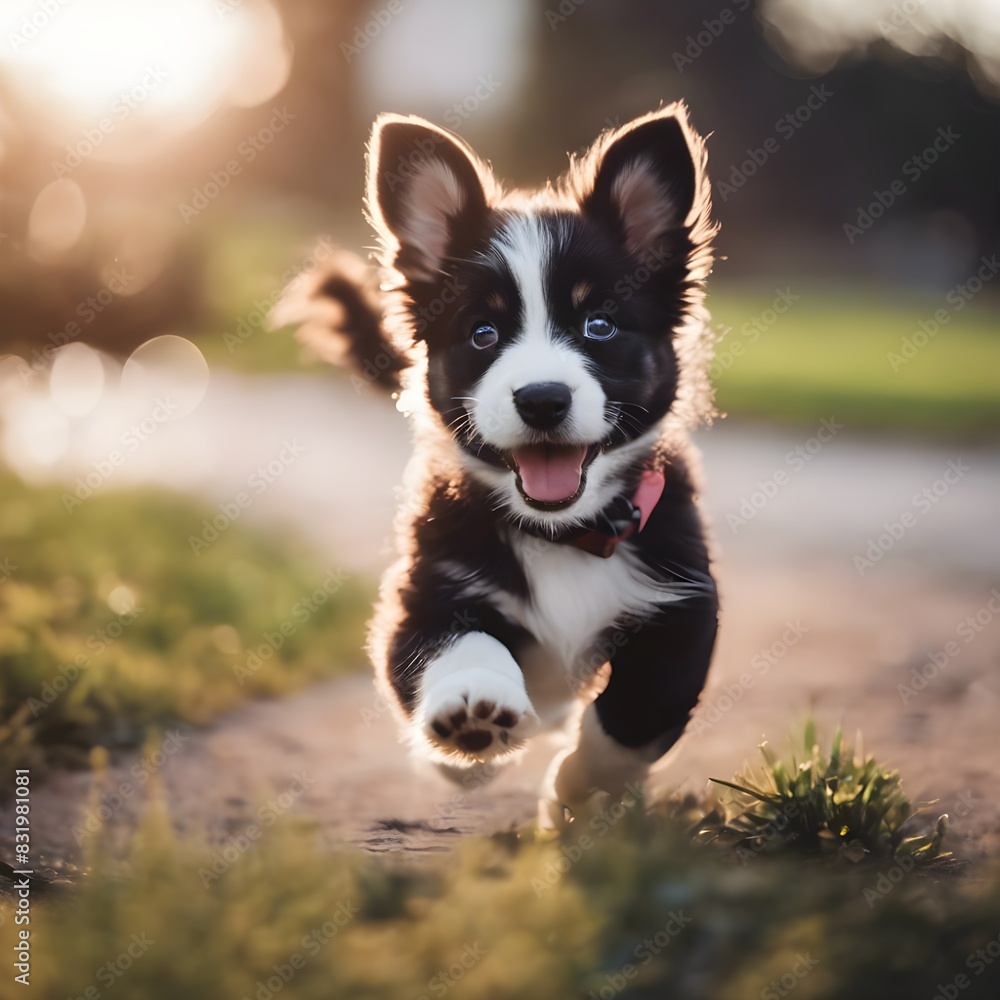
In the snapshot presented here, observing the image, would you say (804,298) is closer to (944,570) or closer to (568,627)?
(944,570)

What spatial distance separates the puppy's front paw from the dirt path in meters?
0.55

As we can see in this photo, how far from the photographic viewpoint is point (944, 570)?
6711mm

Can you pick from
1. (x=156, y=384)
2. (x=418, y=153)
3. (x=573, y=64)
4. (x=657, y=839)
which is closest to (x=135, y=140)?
(x=156, y=384)

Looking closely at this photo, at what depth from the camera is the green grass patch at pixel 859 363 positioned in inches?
468

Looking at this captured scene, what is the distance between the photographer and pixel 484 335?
3.16 metres

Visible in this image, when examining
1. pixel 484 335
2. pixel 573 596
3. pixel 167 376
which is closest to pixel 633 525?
pixel 573 596

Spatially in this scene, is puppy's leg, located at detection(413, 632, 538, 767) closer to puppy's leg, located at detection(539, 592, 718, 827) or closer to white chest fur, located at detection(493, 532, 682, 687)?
white chest fur, located at detection(493, 532, 682, 687)

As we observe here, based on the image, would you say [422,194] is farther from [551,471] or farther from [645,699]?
[645,699]

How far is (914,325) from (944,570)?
43.2ft

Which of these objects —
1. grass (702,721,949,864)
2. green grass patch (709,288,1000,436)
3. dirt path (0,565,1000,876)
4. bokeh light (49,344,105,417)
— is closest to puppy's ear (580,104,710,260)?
dirt path (0,565,1000,876)

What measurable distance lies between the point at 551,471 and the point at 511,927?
1.27m

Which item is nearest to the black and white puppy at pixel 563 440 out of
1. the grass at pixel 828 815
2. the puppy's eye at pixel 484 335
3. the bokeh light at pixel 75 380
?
the puppy's eye at pixel 484 335

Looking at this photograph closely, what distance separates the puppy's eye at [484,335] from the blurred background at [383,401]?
87 centimetres

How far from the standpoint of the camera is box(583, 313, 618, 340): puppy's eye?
122 inches
